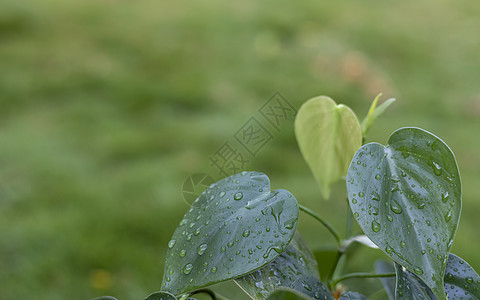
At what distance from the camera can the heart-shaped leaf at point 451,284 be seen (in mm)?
388

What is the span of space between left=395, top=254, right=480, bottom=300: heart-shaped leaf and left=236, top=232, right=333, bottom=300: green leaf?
0.20ft

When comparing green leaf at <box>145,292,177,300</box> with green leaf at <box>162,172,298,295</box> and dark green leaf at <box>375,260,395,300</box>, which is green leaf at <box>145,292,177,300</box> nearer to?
green leaf at <box>162,172,298,295</box>

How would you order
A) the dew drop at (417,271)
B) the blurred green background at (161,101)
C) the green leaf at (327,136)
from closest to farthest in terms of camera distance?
1. the dew drop at (417,271)
2. the green leaf at (327,136)
3. the blurred green background at (161,101)

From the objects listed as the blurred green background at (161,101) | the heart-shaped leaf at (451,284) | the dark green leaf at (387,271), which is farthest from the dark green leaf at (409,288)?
the blurred green background at (161,101)

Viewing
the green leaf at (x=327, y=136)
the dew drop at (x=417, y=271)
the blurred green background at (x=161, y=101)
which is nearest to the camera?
the dew drop at (x=417, y=271)

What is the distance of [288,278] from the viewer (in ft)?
1.33

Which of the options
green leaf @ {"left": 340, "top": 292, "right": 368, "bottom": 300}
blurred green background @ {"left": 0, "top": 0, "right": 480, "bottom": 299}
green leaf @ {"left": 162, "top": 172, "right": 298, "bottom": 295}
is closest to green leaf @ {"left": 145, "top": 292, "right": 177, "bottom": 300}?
green leaf @ {"left": 162, "top": 172, "right": 298, "bottom": 295}

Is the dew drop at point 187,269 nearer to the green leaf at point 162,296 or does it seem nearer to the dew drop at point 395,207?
the green leaf at point 162,296

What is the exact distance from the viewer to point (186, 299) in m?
0.42

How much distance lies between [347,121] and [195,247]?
0.68 ft

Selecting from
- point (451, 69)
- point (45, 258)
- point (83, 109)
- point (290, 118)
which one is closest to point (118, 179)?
point (45, 258)

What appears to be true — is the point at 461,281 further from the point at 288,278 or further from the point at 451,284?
the point at 288,278

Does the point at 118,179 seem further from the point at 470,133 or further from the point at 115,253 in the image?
the point at 470,133

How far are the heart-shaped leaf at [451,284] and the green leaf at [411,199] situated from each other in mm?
33
